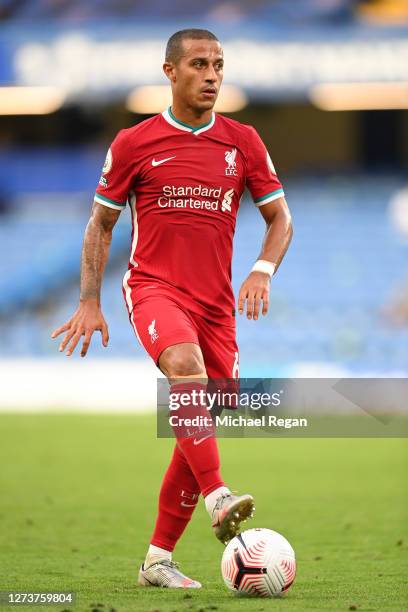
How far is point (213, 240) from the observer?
5.32 meters

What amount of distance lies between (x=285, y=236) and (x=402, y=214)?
18.6 metres

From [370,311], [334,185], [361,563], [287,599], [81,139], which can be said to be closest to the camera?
[287,599]

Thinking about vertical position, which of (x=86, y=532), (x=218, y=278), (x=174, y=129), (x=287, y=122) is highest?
(x=287, y=122)

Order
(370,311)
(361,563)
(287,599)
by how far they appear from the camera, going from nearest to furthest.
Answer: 1. (287,599)
2. (361,563)
3. (370,311)

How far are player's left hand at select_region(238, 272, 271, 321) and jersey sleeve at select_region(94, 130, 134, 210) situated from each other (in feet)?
2.29

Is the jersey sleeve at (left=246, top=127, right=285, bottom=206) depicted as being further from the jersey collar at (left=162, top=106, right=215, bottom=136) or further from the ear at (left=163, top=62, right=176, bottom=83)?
the ear at (left=163, top=62, right=176, bottom=83)

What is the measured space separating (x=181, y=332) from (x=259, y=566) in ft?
Answer: 3.31

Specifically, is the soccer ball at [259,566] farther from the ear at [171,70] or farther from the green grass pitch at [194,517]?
the ear at [171,70]

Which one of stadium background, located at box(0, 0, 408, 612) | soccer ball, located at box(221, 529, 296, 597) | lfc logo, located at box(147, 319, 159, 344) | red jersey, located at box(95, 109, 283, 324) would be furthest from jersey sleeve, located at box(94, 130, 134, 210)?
stadium background, located at box(0, 0, 408, 612)

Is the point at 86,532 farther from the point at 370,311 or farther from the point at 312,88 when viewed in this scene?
the point at 312,88

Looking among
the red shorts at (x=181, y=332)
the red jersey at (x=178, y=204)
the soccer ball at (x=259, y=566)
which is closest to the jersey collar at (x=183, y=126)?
the red jersey at (x=178, y=204)

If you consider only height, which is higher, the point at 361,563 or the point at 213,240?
the point at 213,240

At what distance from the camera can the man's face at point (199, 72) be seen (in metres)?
5.24

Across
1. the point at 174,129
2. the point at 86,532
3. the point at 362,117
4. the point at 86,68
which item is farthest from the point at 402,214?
the point at 174,129
